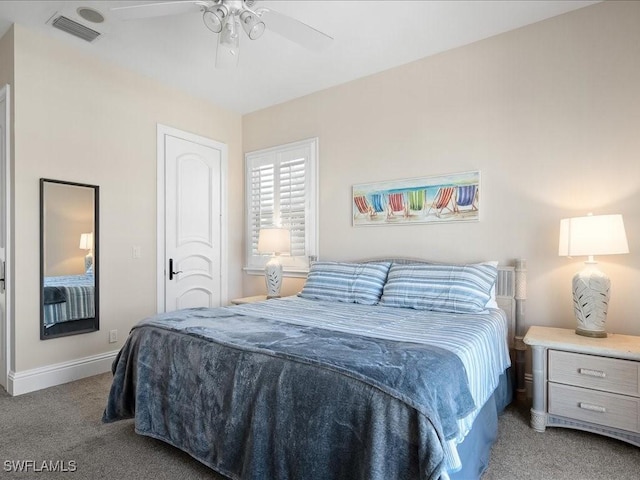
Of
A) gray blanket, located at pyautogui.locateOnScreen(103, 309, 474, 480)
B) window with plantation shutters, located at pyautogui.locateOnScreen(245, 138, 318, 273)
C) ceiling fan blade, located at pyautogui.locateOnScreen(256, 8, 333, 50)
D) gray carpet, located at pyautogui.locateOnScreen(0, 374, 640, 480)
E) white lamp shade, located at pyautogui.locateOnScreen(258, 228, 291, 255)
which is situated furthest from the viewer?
window with plantation shutters, located at pyautogui.locateOnScreen(245, 138, 318, 273)

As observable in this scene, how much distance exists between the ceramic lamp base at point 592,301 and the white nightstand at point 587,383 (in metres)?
0.07

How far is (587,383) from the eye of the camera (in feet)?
7.29

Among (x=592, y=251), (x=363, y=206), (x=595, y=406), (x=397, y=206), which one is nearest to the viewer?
(x=595, y=406)

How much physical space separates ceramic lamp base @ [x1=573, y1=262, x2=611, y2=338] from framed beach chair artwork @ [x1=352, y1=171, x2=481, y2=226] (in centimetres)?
92

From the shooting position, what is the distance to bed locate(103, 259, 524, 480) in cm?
131

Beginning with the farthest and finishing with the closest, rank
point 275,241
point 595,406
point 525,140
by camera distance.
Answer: point 275,241
point 525,140
point 595,406

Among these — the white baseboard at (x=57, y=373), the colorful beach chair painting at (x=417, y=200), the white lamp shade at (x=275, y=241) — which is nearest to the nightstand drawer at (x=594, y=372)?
the colorful beach chair painting at (x=417, y=200)

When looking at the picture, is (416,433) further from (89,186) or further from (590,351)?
(89,186)

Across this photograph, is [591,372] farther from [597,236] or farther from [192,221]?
[192,221]

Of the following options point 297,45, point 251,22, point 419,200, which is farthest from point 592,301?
point 297,45

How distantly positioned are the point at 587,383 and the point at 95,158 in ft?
13.4

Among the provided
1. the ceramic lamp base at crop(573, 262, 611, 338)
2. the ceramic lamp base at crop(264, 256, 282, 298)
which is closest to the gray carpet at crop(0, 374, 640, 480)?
the ceramic lamp base at crop(573, 262, 611, 338)

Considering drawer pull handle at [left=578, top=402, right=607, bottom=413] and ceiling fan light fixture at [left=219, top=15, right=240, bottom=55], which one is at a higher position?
ceiling fan light fixture at [left=219, top=15, right=240, bottom=55]

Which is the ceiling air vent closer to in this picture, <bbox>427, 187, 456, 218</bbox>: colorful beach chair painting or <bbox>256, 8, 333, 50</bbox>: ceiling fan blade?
<bbox>256, 8, 333, 50</bbox>: ceiling fan blade
